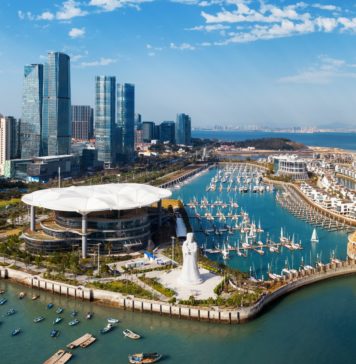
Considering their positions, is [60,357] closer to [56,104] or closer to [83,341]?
[83,341]

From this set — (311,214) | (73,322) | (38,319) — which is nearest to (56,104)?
(311,214)

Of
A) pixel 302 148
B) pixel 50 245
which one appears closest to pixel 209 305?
pixel 50 245

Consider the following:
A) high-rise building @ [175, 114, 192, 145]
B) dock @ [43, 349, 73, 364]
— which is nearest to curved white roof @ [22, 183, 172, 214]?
dock @ [43, 349, 73, 364]

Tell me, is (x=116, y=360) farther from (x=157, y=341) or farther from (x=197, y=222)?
(x=197, y=222)

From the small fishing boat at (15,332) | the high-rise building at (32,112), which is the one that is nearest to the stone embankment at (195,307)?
the small fishing boat at (15,332)

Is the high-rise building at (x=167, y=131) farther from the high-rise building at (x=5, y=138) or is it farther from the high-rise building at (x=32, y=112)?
the high-rise building at (x=5, y=138)

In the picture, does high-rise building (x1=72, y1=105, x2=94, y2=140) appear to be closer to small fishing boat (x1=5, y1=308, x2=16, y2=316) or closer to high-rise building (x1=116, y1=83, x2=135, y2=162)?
high-rise building (x1=116, y1=83, x2=135, y2=162)
